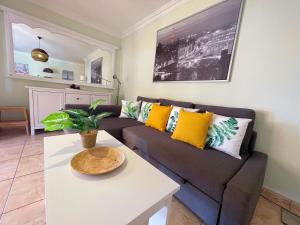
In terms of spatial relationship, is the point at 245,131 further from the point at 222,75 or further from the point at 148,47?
the point at 148,47

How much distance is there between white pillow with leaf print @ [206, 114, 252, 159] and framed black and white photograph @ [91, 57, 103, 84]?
3.01 meters

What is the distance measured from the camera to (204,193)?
0.88m

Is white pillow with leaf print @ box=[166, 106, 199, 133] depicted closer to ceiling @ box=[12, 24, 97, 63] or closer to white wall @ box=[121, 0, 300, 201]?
white wall @ box=[121, 0, 300, 201]

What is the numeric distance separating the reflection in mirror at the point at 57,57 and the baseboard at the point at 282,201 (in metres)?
3.49

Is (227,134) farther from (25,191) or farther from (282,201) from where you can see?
(25,191)

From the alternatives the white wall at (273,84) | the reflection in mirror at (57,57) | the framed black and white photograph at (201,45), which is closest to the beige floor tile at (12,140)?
the reflection in mirror at (57,57)

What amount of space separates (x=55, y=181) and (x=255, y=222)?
4.50 ft

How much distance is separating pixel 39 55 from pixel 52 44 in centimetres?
39

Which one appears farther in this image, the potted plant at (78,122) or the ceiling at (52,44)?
the ceiling at (52,44)

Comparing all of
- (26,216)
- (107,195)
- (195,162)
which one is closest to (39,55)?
(26,216)

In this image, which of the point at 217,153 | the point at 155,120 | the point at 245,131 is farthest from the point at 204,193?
the point at 155,120

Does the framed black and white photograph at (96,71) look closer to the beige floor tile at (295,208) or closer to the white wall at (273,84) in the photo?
the white wall at (273,84)

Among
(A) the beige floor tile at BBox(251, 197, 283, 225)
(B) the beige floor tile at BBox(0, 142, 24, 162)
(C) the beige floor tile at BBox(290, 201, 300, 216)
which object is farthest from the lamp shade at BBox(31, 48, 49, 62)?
(C) the beige floor tile at BBox(290, 201, 300, 216)

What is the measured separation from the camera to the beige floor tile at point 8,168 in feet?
4.02
